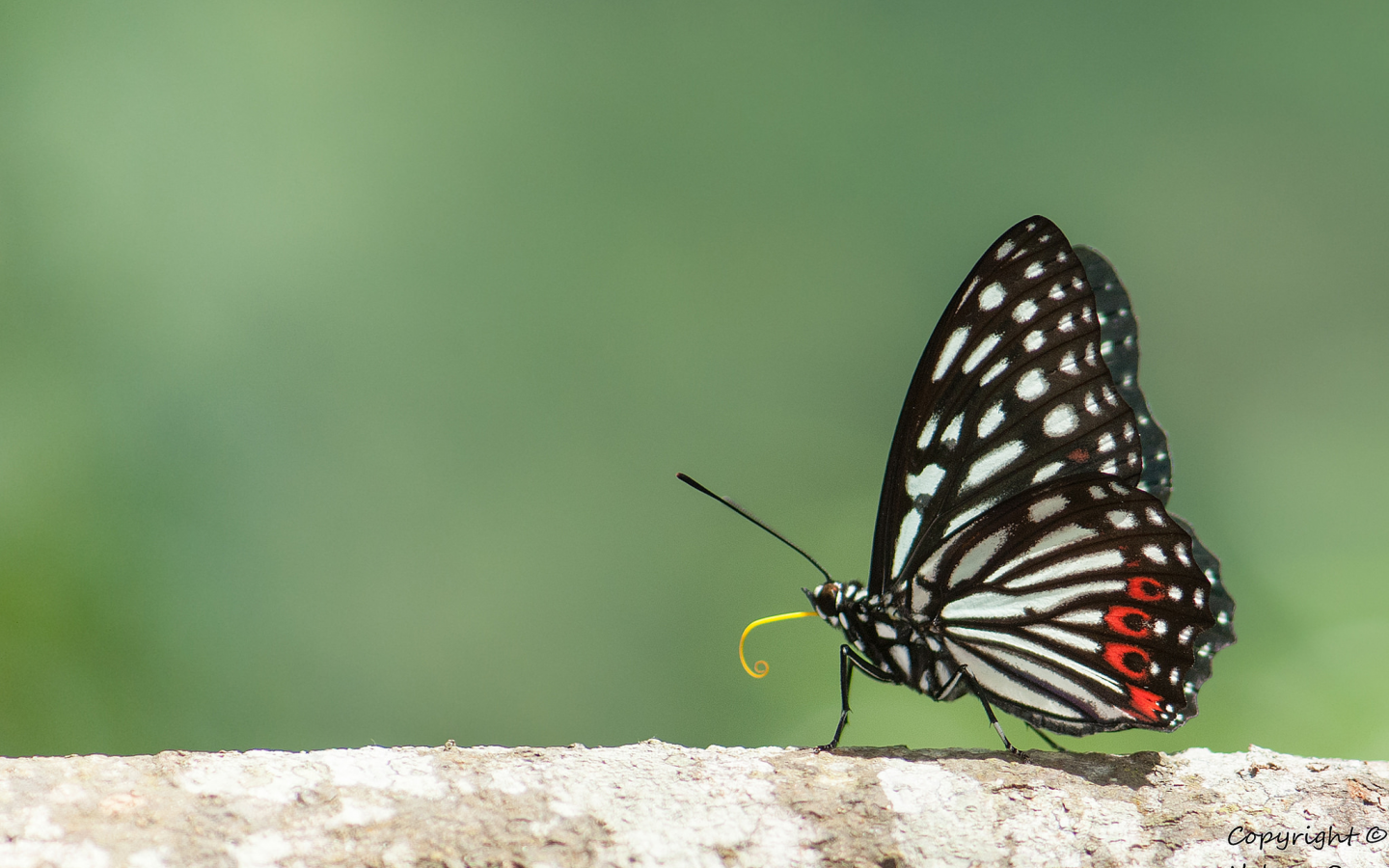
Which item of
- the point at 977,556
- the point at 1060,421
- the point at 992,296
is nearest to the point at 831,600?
the point at 977,556

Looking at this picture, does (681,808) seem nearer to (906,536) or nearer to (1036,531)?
(906,536)

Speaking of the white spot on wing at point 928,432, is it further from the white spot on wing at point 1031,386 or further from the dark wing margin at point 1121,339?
the dark wing margin at point 1121,339

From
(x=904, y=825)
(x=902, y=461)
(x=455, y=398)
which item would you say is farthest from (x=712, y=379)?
(x=904, y=825)

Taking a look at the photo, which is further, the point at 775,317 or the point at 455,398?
the point at 775,317

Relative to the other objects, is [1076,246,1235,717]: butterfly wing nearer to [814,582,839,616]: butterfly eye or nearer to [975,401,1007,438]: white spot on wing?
[975,401,1007,438]: white spot on wing

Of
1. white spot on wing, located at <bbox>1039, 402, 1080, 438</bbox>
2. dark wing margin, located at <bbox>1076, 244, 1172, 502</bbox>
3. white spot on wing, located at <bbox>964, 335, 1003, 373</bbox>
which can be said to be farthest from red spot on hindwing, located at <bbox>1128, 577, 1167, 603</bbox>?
white spot on wing, located at <bbox>964, 335, 1003, 373</bbox>

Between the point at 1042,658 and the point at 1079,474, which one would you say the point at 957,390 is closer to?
the point at 1079,474
